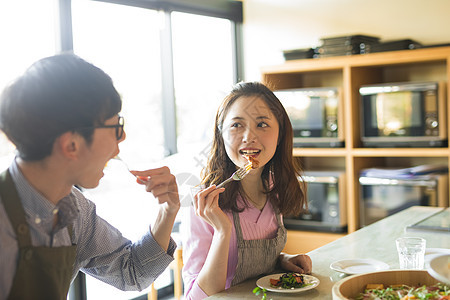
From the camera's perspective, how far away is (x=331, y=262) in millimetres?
1882

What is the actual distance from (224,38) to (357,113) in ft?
4.61

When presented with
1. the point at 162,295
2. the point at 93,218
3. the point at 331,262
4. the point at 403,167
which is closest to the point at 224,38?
the point at 403,167

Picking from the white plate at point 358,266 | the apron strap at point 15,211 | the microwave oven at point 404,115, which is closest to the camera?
the apron strap at point 15,211

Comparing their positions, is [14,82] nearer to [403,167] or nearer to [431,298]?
[431,298]

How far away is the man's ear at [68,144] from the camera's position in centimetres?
118

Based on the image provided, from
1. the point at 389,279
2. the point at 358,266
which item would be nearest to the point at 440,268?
the point at 389,279

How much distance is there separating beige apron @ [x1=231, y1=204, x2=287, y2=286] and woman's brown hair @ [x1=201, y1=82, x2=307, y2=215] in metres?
0.11

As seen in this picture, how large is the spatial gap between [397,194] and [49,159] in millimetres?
3048

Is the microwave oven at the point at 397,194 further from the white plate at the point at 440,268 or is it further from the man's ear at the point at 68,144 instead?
the man's ear at the point at 68,144

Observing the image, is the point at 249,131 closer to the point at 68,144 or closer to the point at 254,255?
the point at 254,255

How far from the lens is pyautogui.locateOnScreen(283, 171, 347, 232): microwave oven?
407cm

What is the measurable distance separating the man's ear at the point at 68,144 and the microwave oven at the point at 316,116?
9.85 ft

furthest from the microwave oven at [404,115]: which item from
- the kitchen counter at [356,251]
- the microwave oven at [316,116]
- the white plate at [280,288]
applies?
the white plate at [280,288]

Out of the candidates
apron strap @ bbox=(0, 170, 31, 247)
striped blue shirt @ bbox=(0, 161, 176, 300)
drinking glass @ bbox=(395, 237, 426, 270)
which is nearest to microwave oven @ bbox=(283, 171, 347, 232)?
drinking glass @ bbox=(395, 237, 426, 270)
